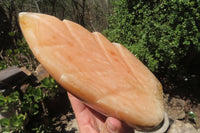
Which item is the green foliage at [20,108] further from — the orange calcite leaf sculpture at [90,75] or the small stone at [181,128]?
the small stone at [181,128]

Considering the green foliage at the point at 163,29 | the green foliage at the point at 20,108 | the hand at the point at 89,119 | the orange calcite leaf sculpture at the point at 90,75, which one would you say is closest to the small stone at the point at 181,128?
the green foliage at the point at 163,29

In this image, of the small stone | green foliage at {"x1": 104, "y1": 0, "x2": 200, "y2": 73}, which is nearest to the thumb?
green foliage at {"x1": 104, "y1": 0, "x2": 200, "y2": 73}

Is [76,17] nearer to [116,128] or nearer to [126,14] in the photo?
[126,14]

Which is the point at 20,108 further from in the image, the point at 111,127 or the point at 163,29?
the point at 163,29

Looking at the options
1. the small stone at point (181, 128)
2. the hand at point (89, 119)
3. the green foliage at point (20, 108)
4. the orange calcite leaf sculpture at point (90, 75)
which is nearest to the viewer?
the orange calcite leaf sculpture at point (90, 75)

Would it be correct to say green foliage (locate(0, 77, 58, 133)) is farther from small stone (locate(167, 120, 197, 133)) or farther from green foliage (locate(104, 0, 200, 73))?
small stone (locate(167, 120, 197, 133))
